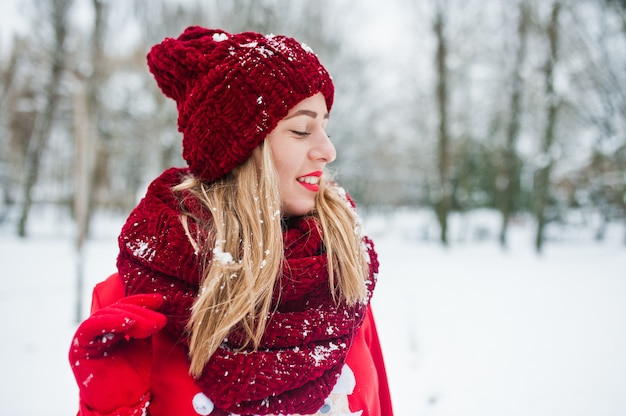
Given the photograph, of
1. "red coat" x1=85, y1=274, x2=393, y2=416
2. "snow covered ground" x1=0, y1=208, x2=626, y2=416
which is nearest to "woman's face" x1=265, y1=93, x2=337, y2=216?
"red coat" x1=85, y1=274, x2=393, y2=416

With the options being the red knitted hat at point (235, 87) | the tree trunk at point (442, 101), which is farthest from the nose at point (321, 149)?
the tree trunk at point (442, 101)

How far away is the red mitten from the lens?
0.84 m

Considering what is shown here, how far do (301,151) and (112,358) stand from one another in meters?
0.79

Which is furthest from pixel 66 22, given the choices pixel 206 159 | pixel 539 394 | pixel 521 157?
pixel 521 157

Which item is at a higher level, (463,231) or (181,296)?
(181,296)

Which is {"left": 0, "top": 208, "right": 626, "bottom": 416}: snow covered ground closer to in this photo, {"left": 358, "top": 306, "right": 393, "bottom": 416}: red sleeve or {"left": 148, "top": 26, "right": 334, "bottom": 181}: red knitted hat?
{"left": 358, "top": 306, "right": 393, "bottom": 416}: red sleeve

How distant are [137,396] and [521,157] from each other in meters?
21.5

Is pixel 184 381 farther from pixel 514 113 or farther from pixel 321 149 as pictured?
pixel 514 113

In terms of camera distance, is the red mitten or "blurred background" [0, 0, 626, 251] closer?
the red mitten

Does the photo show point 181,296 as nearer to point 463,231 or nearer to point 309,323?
point 309,323

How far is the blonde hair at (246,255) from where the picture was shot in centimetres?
104

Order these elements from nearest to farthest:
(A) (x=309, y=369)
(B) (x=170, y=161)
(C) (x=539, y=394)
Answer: (A) (x=309, y=369) < (C) (x=539, y=394) < (B) (x=170, y=161)

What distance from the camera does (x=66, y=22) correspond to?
10320 mm

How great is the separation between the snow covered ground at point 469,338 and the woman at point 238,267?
9.55 feet
